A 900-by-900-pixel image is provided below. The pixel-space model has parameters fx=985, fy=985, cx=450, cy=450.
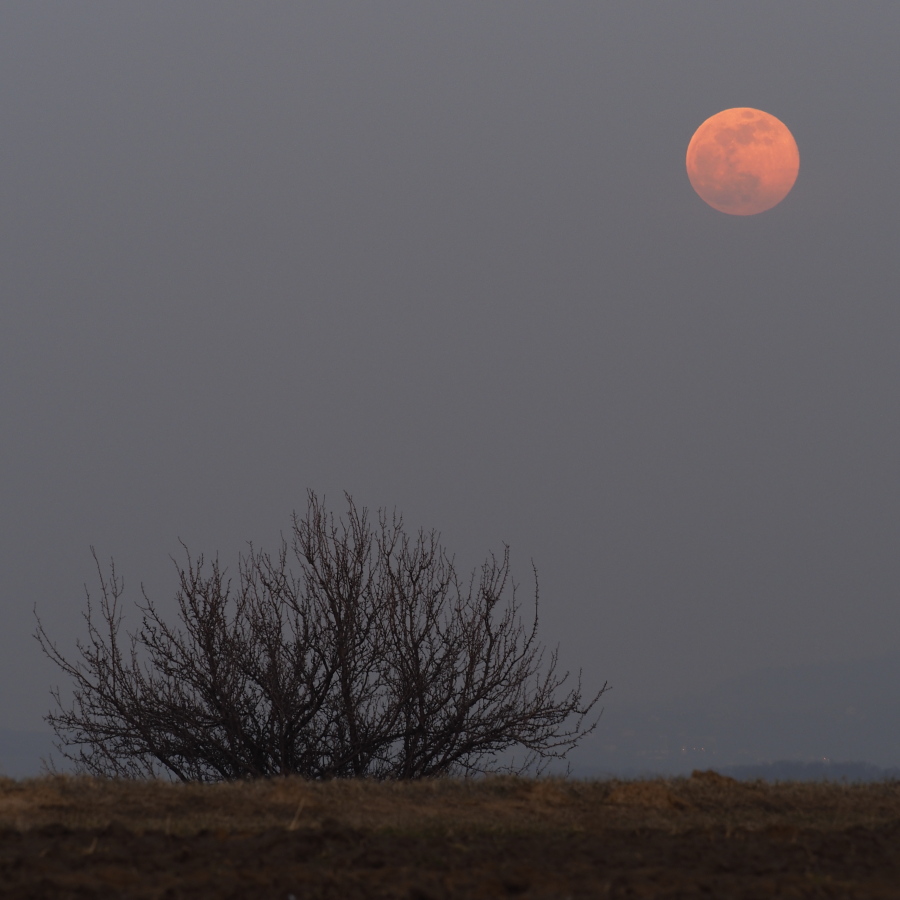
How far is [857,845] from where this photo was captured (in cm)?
716

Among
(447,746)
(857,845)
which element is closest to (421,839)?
(857,845)

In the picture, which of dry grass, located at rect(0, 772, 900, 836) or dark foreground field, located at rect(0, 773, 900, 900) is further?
dry grass, located at rect(0, 772, 900, 836)

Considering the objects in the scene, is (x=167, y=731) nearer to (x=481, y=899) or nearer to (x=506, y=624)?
(x=506, y=624)

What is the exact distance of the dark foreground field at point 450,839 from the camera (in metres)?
5.47

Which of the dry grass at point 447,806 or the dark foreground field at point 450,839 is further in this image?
the dry grass at point 447,806

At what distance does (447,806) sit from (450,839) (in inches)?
71.4

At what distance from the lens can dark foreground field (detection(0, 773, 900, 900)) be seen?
5473 millimetres

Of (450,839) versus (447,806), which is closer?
(450,839)

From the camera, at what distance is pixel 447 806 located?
9086mm

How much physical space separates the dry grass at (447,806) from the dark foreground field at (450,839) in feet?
0.08

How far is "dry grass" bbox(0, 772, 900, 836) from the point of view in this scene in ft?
25.7

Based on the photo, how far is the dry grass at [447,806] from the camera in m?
7.84

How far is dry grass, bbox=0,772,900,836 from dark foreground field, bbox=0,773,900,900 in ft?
0.08

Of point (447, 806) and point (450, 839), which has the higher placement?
point (447, 806)
